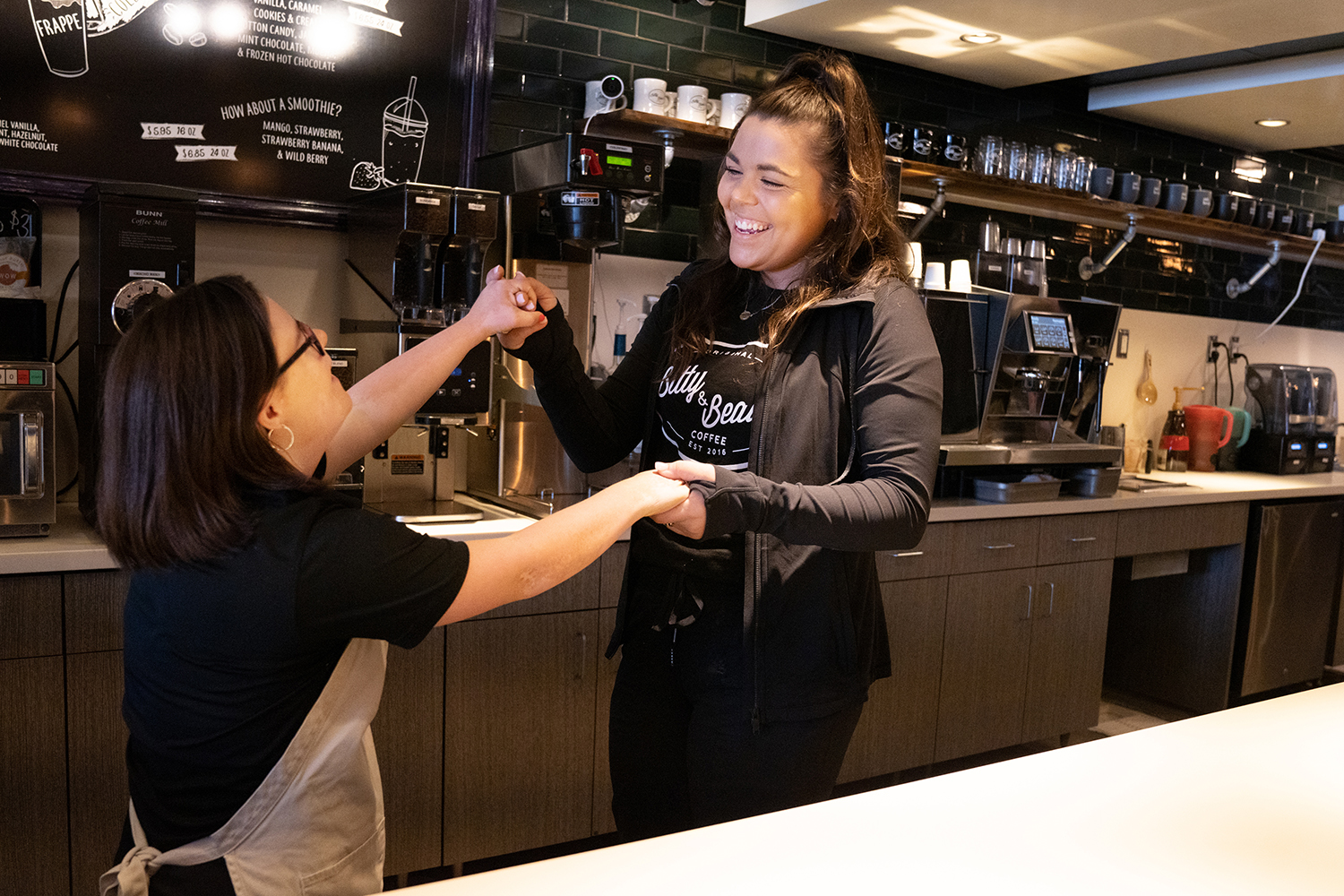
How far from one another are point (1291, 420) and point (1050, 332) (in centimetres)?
217

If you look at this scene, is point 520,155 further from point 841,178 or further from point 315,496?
point 315,496

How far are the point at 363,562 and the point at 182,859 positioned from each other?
1.29ft

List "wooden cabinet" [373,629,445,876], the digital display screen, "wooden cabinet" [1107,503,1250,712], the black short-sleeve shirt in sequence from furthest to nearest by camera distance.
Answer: "wooden cabinet" [1107,503,1250,712]
the digital display screen
"wooden cabinet" [373,629,445,876]
the black short-sleeve shirt

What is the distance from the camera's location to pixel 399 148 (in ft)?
10.3

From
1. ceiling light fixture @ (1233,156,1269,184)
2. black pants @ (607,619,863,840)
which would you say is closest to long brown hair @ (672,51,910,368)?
black pants @ (607,619,863,840)

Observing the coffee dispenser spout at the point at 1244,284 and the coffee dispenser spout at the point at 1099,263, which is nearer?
the coffee dispenser spout at the point at 1099,263

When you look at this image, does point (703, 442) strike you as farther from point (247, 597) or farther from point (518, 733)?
point (518, 733)

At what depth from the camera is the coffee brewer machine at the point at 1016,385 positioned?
12.3ft

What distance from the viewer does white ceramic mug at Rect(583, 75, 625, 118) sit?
3.30m

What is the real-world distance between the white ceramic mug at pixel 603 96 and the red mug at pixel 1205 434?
326 centimetres

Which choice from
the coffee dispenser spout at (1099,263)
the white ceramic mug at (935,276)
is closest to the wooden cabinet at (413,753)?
the white ceramic mug at (935,276)

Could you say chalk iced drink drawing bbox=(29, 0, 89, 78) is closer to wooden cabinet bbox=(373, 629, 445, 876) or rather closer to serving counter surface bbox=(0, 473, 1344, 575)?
serving counter surface bbox=(0, 473, 1344, 575)

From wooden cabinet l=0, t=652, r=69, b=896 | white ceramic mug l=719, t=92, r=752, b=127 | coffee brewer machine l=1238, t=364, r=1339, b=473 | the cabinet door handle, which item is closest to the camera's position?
wooden cabinet l=0, t=652, r=69, b=896

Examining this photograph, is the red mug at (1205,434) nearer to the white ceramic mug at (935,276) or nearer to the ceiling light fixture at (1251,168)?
the ceiling light fixture at (1251,168)
